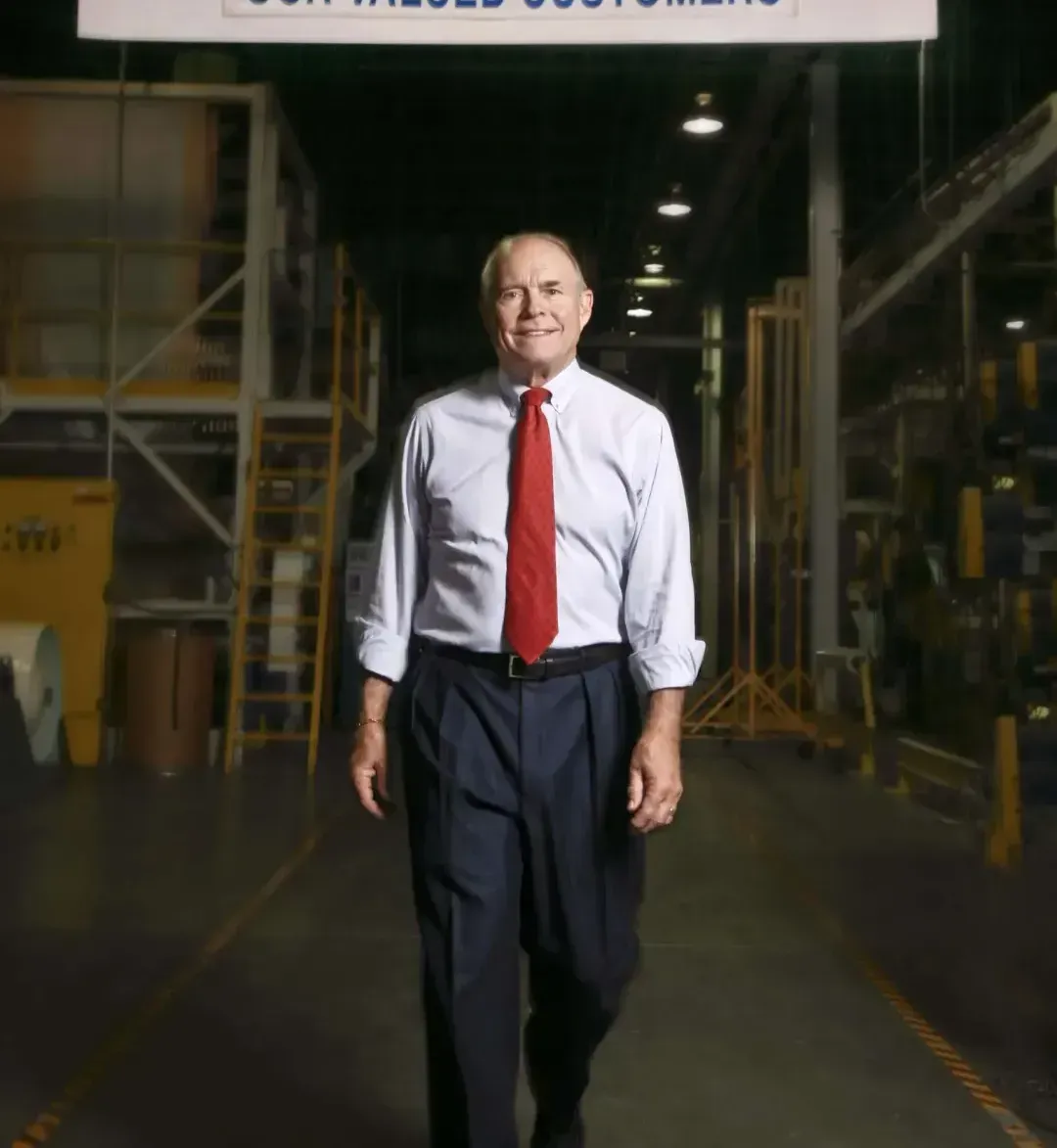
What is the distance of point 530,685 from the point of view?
226 cm

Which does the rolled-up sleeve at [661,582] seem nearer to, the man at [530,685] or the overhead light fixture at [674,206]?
the man at [530,685]

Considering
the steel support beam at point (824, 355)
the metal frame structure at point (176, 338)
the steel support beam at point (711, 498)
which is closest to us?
the metal frame structure at point (176, 338)

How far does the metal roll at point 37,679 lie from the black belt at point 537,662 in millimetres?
6101

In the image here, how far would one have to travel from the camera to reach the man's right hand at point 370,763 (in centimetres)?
238

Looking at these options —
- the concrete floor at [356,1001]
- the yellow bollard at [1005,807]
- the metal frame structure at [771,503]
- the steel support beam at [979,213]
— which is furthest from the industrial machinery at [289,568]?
the steel support beam at [979,213]

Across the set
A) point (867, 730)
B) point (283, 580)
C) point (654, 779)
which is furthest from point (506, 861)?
point (283, 580)

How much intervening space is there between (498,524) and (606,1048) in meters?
1.86

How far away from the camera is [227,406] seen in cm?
912

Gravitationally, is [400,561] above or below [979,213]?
below

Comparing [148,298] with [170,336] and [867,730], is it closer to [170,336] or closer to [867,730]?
[170,336]

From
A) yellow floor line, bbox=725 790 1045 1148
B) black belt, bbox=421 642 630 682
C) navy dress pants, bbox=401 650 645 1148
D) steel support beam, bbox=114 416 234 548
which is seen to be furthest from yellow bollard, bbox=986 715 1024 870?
steel support beam, bbox=114 416 234 548

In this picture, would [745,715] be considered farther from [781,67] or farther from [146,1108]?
[146,1108]

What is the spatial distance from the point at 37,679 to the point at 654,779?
6740 mm

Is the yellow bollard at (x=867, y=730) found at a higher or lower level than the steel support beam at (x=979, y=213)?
lower
